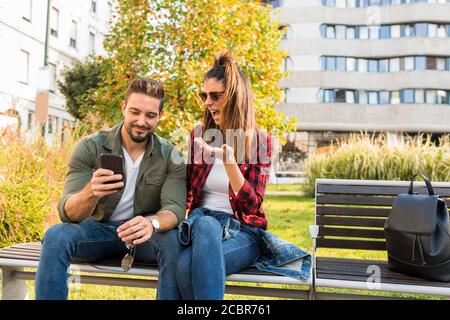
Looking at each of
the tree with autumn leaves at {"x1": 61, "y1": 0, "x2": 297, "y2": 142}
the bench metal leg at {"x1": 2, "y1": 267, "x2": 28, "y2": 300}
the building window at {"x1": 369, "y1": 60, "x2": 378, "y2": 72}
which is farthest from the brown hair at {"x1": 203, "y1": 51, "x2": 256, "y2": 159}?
the building window at {"x1": 369, "y1": 60, "x2": 378, "y2": 72}

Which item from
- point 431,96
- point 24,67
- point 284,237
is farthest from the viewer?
point 431,96

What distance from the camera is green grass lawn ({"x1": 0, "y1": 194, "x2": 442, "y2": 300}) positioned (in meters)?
3.71

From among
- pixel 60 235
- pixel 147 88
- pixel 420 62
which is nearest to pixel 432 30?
pixel 420 62

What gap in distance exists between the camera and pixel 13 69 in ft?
51.7

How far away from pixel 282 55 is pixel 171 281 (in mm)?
7489

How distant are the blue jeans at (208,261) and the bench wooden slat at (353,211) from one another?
92 centimetres

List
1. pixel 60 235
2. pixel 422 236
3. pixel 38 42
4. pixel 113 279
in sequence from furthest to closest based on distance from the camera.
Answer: pixel 38 42, pixel 113 279, pixel 422 236, pixel 60 235

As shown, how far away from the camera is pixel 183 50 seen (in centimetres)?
762

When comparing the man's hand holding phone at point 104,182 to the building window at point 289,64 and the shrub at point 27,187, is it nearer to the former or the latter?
the shrub at point 27,187

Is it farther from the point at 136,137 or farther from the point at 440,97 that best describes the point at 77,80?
the point at 440,97

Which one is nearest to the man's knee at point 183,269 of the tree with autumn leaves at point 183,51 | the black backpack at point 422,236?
the black backpack at point 422,236

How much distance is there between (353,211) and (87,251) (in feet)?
5.57

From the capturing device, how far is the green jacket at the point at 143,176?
2609 millimetres

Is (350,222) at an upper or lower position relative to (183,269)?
upper
